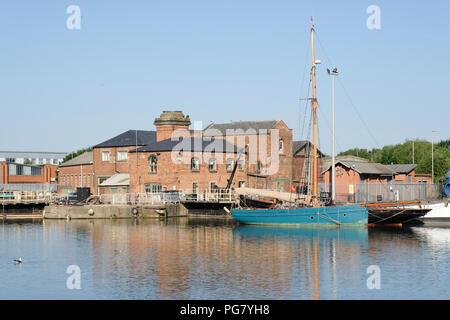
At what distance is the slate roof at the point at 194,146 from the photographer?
7619 centimetres

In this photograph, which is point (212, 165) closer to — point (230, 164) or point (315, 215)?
point (230, 164)

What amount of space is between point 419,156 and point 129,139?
166 ft

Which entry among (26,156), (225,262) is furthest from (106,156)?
(26,156)

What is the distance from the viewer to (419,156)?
11119 centimetres

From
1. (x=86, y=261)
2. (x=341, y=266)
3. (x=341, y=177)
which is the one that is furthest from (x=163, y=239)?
(x=341, y=177)

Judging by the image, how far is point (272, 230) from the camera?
55906mm

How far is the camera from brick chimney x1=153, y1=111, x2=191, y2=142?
87312 millimetres

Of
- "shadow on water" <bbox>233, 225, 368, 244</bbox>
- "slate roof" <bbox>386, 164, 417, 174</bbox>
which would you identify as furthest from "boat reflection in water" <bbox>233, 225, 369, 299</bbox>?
"slate roof" <bbox>386, 164, 417, 174</bbox>

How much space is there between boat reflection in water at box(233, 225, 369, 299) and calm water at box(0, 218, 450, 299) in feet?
0.18

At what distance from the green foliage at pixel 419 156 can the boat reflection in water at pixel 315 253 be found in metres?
53.3

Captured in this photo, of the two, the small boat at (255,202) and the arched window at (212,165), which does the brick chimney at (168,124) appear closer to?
the arched window at (212,165)
